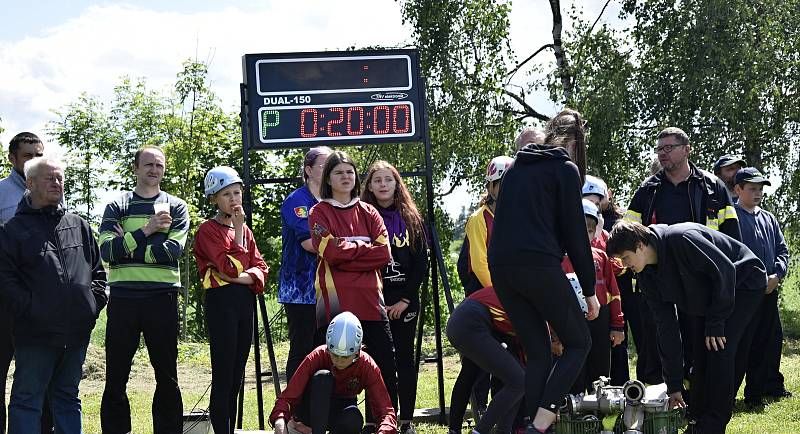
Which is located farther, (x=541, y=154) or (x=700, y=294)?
(x=700, y=294)

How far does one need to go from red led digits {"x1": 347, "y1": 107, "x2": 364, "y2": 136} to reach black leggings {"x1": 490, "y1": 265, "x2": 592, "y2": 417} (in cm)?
288

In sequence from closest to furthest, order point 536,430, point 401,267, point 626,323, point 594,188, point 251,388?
point 536,430 → point 401,267 → point 594,188 → point 626,323 → point 251,388

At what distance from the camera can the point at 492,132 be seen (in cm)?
1549

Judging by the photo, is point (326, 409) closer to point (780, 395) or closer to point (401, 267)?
point (401, 267)

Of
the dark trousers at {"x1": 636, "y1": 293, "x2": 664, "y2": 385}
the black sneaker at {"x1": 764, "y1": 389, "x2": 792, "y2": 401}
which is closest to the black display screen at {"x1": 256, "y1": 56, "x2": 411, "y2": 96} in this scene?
the dark trousers at {"x1": 636, "y1": 293, "x2": 664, "y2": 385}

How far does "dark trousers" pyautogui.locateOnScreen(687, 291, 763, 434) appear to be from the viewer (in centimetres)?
627

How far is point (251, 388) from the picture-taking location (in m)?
11.4

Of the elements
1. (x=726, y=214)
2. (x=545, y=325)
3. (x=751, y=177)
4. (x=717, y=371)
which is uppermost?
(x=751, y=177)

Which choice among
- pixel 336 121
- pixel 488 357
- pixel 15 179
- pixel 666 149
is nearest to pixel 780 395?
pixel 666 149

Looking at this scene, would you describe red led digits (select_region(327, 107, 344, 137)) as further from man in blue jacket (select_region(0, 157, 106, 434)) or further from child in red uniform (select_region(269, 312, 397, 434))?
man in blue jacket (select_region(0, 157, 106, 434))

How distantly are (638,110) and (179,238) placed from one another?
9274 millimetres

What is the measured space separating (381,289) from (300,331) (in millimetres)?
909

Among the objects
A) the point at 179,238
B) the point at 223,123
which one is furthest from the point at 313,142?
the point at 223,123

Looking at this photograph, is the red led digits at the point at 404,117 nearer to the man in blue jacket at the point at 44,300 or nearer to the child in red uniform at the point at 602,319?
the child in red uniform at the point at 602,319
